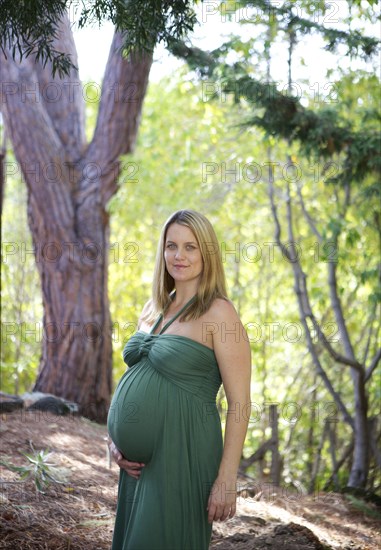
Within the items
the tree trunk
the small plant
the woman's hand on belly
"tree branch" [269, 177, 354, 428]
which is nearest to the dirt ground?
the small plant

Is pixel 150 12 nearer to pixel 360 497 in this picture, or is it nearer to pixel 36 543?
pixel 36 543

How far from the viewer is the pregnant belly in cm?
270

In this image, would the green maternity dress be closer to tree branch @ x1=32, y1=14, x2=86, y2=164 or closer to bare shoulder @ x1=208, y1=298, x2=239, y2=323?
bare shoulder @ x1=208, y1=298, x2=239, y2=323

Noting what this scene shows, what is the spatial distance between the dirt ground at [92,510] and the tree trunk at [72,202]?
0.64 metres

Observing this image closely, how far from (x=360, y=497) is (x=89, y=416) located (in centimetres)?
257

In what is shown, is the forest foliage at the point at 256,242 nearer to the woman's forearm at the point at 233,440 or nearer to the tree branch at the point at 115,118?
the tree branch at the point at 115,118

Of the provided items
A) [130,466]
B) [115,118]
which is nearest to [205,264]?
[130,466]

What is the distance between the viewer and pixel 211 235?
114 inches

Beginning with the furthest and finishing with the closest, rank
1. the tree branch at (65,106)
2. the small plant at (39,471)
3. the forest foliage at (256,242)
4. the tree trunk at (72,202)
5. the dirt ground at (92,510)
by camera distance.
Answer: the tree branch at (65,106), the forest foliage at (256,242), the tree trunk at (72,202), the small plant at (39,471), the dirt ground at (92,510)

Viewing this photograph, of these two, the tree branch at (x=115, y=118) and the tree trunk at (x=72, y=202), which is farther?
the tree branch at (x=115, y=118)

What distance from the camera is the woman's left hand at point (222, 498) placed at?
8.66 ft

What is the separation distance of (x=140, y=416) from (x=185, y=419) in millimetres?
169

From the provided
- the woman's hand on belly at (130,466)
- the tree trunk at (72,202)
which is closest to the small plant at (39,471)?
the woman's hand on belly at (130,466)

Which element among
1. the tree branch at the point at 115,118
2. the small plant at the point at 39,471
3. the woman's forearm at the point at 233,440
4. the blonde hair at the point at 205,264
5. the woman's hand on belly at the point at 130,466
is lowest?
the small plant at the point at 39,471
